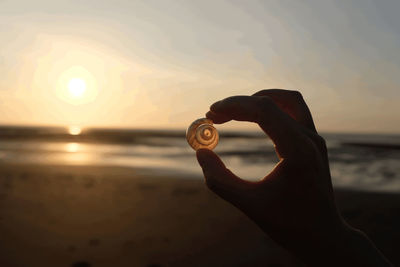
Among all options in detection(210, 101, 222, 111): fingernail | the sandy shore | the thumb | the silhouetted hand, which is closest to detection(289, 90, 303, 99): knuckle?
the silhouetted hand

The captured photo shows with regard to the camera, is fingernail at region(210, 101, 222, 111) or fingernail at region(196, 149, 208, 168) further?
fingernail at region(210, 101, 222, 111)

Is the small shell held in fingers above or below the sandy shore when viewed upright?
above

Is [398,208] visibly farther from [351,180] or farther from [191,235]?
[191,235]

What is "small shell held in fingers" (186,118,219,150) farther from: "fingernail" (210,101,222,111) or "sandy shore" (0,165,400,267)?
"sandy shore" (0,165,400,267)

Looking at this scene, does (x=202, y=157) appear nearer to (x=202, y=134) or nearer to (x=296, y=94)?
(x=202, y=134)

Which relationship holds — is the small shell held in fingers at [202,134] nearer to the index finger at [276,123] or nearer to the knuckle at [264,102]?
the index finger at [276,123]

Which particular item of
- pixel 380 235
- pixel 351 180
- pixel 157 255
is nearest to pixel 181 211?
pixel 157 255

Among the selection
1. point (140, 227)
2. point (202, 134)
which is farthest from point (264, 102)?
point (140, 227)
